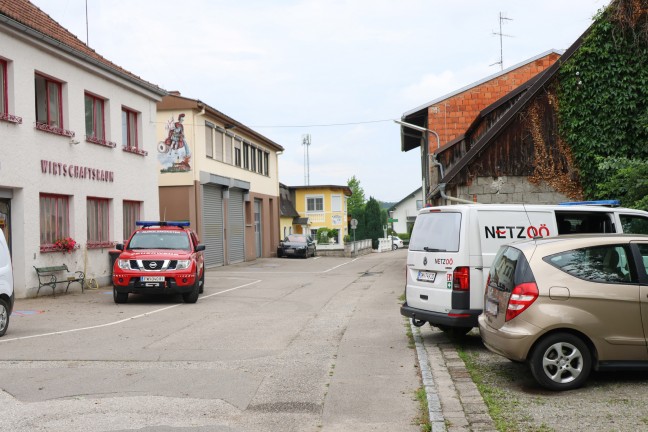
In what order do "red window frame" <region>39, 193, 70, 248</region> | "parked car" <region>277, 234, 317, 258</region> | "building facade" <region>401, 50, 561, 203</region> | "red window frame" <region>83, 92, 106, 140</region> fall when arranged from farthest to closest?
"parked car" <region>277, 234, 317, 258</region> < "building facade" <region>401, 50, 561, 203</region> < "red window frame" <region>83, 92, 106, 140</region> < "red window frame" <region>39, 193, 70, 248</region>

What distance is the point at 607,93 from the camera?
19.0 metres

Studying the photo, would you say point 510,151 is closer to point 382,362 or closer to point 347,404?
point 382,362

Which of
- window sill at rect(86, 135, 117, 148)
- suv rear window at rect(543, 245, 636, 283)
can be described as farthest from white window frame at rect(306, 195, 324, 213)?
suv rear window at rect(543, 245, 636, 283)

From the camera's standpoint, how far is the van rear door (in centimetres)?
952

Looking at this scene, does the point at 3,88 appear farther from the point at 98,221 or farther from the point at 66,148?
the point at 98,221

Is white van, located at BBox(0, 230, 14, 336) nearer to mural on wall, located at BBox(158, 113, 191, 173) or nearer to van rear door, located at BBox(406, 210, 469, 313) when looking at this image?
van rear door, located at BBox(406, 210, 469, 313)

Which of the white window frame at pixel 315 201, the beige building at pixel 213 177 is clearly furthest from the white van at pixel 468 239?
the white window frame at pixel 315 201

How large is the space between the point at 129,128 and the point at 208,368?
17.7m

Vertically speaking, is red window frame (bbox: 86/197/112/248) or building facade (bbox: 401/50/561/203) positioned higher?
building facade (bbox: 401/50/561/203)

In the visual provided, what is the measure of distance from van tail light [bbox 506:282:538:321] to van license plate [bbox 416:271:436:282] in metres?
2.54

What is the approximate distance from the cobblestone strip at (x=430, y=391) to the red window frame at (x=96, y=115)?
15165 millimetres

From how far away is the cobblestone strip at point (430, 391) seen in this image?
5.84 m

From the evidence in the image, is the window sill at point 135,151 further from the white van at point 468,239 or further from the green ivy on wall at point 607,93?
the white van at point 468,239

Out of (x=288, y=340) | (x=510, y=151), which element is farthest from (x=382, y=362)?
(x=510, y=151)
